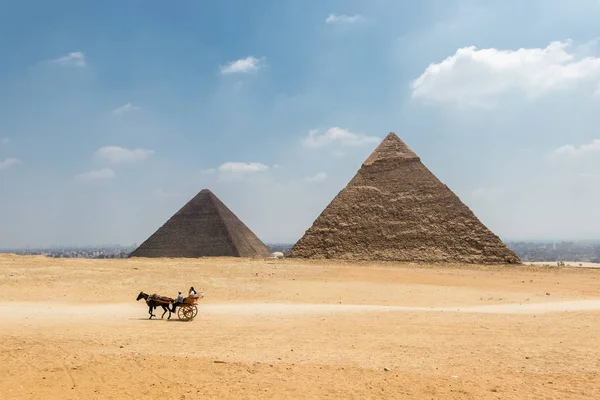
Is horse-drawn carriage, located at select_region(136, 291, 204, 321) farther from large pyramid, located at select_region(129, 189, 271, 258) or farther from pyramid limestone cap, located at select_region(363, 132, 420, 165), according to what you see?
pyramid limestone cap, located at select_region(363, 132, 420, 165)

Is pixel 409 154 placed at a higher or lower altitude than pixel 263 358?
higher

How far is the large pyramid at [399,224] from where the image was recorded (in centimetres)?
3912

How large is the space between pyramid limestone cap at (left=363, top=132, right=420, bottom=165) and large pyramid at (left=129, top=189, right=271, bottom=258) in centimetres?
1372

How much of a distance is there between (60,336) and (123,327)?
149cm

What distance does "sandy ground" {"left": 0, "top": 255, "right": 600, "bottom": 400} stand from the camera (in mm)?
6129

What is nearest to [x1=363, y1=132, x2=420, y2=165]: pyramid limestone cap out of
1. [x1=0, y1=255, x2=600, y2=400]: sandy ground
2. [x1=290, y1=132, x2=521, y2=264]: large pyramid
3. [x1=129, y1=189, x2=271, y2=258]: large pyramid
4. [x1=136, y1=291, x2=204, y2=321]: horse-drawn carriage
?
[x1=290, y1=132, x2=521, y2=264]: large pyramid

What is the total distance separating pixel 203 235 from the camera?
45.7 meters

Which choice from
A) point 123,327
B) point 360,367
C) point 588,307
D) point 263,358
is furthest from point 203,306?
point 588,307

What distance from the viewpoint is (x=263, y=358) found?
24.3 feet

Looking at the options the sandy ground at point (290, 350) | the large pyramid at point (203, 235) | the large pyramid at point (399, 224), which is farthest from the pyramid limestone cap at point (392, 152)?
the sandy ground at point (290, 350)

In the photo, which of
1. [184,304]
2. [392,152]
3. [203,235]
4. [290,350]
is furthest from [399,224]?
[290,350]

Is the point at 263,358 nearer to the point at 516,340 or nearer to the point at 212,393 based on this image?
the point at 212,393

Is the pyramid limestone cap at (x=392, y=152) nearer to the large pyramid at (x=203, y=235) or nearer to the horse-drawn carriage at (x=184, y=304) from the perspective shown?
the large pyramid at (x=203, y=235)

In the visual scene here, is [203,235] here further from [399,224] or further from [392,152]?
[392,152]
